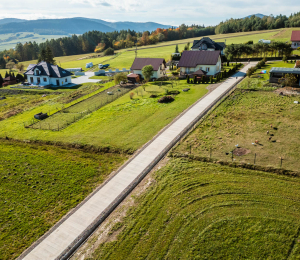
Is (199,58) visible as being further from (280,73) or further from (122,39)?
(122,39)

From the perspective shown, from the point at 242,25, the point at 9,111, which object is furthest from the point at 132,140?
the point at 242,25

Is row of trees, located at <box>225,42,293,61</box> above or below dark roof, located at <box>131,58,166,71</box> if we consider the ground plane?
above

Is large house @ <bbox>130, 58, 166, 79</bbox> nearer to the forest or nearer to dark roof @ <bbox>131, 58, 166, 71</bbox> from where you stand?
dark roof @ <bbox>131, 58, 166, 71</bbox>

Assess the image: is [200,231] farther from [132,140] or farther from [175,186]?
[132,140]

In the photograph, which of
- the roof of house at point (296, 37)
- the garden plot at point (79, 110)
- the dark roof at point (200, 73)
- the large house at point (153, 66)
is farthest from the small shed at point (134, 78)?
the roof of house at point (296, 37)

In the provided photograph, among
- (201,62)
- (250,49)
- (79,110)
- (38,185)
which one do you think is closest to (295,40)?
(250,49)

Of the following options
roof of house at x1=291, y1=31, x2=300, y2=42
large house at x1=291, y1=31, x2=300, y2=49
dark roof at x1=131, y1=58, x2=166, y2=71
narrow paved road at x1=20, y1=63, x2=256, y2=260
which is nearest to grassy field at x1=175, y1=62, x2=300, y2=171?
narrow paved road at x1=20, y1=63, x2=256, y2=260

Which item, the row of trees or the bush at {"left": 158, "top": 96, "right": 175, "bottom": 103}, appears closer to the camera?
the bush at {"left": 158, "top": 96, "right": 175, "bottom": 103}
